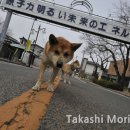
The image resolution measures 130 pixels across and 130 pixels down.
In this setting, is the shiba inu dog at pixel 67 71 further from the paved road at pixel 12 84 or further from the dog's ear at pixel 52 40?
the dog's ear at pixel 52 40

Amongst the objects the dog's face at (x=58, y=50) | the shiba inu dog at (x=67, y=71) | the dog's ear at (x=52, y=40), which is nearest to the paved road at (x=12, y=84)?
the dog's face at (x=58, y=50)

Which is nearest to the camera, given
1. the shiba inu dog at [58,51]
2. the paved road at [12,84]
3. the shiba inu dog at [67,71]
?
the paved road at [12,84]

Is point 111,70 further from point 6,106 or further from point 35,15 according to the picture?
point 6,106

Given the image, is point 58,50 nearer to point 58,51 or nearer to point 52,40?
point 58,51

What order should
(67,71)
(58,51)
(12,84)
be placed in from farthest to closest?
1. (67,71)
2. (12,84)
3. (58,51)

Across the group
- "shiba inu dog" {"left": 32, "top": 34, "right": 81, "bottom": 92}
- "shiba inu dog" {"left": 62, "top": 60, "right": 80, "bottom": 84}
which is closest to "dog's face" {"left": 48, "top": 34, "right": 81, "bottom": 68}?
"shiba inu dog" {"left": 32, "top": 34, "right": 81, "bottom": 92}

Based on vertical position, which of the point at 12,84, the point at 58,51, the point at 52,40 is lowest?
the point at 12,84

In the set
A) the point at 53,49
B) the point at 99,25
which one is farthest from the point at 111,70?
the point at 53,49

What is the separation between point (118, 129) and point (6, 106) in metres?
1.51

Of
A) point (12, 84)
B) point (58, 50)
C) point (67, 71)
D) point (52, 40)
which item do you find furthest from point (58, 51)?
point (67, 71)

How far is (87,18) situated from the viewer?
2294cm

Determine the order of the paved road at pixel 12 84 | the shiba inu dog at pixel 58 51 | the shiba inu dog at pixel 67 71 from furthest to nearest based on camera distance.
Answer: the shiba inu dog at pixel 67 71 → the shiba inu dog at pixel 58 51 → the paved road at pixel 12 84

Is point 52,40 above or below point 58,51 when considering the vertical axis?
above

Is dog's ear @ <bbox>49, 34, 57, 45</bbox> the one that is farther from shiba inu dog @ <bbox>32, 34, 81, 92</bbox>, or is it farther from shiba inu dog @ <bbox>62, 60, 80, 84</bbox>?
shiba inu dog @ <bbox>62, 60, 80, 84</bbox>
